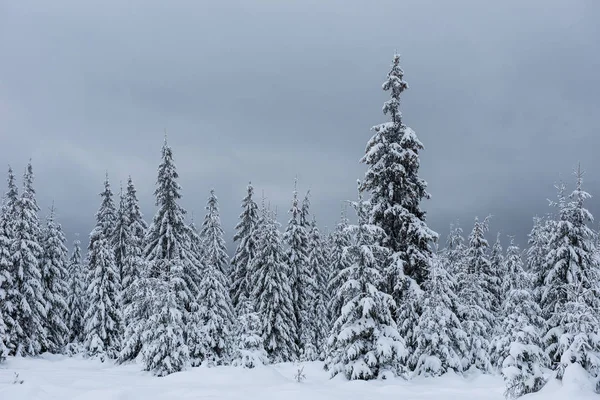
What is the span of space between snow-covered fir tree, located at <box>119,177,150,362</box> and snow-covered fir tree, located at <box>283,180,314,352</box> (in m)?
12.5

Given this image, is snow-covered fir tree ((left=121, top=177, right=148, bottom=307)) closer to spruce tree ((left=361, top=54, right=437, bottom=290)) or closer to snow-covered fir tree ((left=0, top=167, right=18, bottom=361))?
snow-covered fir tree ((left=0, top=167, right=18, bottom=361))

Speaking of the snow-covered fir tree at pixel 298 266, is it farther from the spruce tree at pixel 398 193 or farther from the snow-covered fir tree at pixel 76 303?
the snow-covered fir tree at pixel 76 303

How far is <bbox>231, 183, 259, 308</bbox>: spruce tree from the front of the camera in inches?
1515

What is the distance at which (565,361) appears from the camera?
11.0m

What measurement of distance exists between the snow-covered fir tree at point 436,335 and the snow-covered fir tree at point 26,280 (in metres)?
29.0

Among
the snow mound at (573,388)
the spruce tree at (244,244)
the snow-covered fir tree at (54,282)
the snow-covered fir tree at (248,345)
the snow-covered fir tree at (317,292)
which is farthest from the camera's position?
the snow-covered fir tree at (317,292)

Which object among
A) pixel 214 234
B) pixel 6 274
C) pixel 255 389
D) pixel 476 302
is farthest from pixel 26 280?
pixel 476 302

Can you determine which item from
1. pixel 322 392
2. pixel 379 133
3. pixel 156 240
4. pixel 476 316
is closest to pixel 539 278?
pixel 476 316

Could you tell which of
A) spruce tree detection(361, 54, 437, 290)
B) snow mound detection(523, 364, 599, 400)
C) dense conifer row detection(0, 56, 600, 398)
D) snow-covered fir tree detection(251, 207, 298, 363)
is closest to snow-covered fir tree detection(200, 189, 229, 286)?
dense conifer row detection(0, 56, 600, 398)

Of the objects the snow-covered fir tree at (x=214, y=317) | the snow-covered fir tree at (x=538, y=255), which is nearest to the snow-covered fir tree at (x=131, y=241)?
the snow-covered fir tree at (x=214, y=317)

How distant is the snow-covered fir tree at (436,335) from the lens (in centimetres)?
1708

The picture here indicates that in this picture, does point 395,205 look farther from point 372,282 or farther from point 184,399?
point 184,399

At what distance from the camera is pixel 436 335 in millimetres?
17047

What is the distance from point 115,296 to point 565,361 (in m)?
34.6
